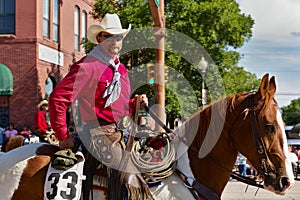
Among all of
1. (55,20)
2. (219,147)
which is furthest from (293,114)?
(219,147)

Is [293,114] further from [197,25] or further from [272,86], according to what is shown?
[272,86]

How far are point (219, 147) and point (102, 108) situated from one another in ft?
3.87

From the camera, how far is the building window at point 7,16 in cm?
2609

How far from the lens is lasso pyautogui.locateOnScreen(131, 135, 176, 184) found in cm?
506

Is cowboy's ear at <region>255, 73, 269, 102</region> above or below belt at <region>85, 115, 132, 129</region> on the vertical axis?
above

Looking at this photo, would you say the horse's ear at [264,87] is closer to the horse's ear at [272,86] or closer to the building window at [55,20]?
the horse's ear at [272,86]

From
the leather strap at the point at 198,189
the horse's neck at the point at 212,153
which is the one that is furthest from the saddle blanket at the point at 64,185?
the horse's neck at the point at 212,153

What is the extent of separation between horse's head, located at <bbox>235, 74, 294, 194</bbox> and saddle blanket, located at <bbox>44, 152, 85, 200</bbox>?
5.29 ft

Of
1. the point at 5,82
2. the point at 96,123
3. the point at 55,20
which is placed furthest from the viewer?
the point at 55,20

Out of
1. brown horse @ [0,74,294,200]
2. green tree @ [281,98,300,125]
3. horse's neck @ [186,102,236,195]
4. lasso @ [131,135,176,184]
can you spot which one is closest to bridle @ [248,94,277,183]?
brown horse @ [0,74,294,200]

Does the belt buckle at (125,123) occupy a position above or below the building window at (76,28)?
below

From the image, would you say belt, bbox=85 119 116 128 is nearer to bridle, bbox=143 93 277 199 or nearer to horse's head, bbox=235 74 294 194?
Answer: bridle, bbox=143 93 277 199

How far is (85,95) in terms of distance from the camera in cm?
514

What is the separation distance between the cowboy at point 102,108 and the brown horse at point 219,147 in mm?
329
